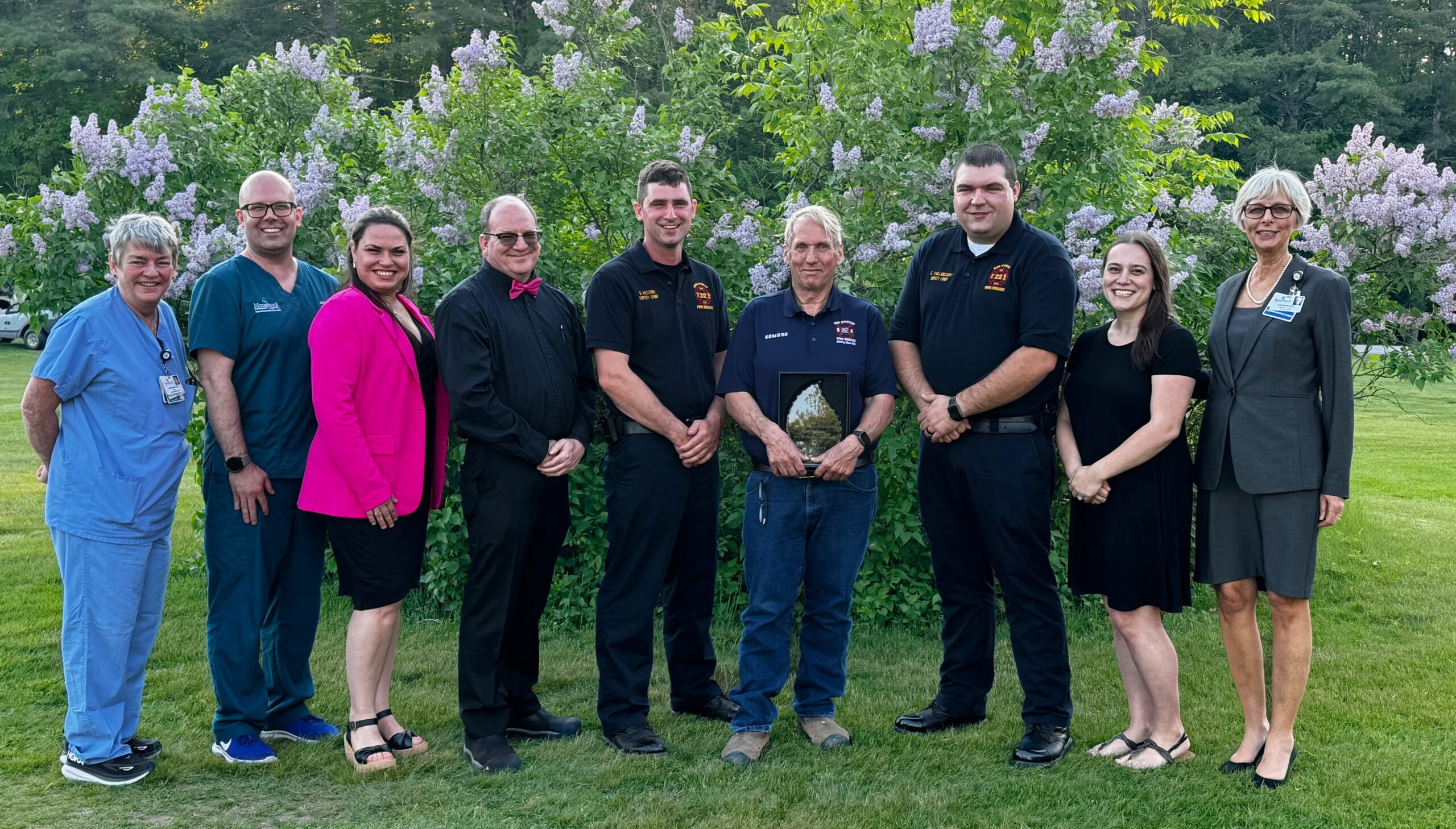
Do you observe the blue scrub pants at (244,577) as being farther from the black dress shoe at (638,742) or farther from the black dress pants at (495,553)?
the black dress shoe at (638,742)

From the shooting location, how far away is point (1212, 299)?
20.6 ft

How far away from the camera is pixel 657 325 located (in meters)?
4.32

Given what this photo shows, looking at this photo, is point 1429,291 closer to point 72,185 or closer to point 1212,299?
point 1212,299

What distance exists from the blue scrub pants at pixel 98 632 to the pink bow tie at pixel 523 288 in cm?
157

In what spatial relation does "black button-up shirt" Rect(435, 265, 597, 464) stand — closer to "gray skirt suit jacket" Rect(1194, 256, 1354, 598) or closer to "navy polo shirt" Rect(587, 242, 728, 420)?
"navy polo shirt" Rect(587, 242, 728, 420)

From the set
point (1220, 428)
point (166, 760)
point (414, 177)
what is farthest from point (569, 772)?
point (414, 177)

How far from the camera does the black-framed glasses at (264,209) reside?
4.14 meters

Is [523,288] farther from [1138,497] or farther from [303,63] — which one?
[303,63]

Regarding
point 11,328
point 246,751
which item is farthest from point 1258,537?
point 11,328

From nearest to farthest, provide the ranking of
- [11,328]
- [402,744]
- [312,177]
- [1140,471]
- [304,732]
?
[1140,471] < [402,744] < [304,732] < [312,177] < [11,328]

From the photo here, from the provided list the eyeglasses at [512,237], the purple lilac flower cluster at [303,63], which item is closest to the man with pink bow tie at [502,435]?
the eyeglasses at [512,237]

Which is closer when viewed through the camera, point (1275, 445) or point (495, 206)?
point (1275, 445)

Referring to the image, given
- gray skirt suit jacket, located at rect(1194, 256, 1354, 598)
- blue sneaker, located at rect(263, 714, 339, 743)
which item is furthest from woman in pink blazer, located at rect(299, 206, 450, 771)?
gray skirt suit jacket, located at rect(1194, 256, 1354, 598)

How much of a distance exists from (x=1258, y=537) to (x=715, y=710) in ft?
7.22
